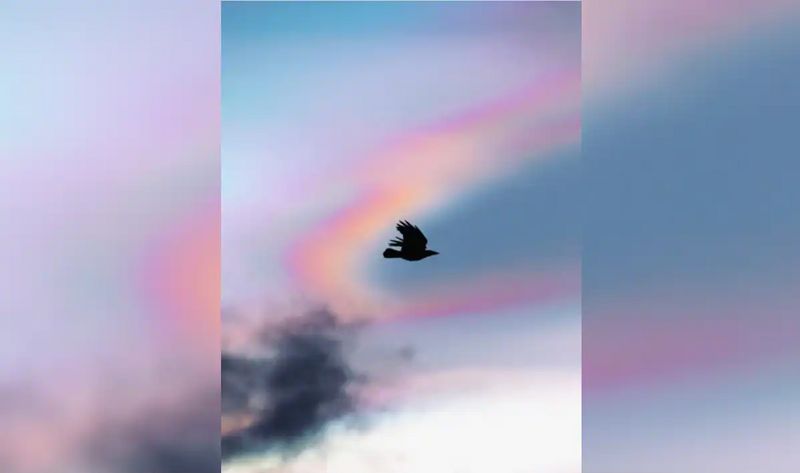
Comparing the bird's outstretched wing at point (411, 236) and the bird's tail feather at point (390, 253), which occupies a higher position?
the bird's outstretched wing at point (411, 236)

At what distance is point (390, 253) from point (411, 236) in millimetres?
189

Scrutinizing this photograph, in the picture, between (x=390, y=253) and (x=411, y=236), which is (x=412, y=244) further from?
(x=390, y=253)

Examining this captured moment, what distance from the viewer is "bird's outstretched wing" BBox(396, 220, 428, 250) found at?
491 centimetres

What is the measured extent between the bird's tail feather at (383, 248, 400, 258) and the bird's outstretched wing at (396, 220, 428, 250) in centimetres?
9

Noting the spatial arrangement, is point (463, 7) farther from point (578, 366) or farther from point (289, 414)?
point (289, 414)

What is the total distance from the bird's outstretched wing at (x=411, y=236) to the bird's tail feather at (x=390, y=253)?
0.29 ft

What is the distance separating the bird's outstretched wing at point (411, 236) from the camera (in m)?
4.91

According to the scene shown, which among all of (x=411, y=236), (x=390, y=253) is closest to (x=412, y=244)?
(x=411, y=236)

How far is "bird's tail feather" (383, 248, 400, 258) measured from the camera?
493 centimetres

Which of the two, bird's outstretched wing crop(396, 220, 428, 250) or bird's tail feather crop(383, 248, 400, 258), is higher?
bird's outstretched wing crop(396, 220, 428, 250)

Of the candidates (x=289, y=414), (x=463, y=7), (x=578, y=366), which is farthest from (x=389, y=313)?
(x=463, y=7)

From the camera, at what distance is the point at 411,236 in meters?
4.91

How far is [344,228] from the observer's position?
4910mm

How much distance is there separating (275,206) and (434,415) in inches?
71.4
